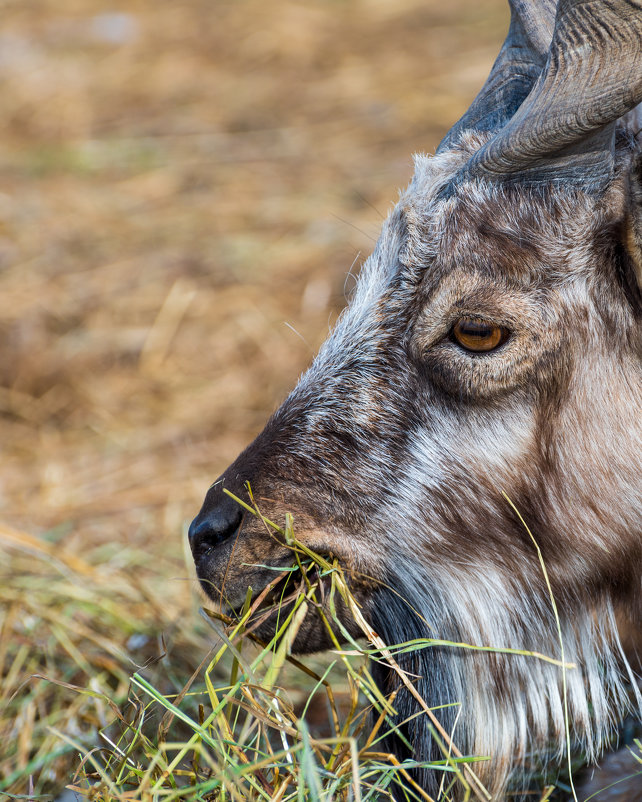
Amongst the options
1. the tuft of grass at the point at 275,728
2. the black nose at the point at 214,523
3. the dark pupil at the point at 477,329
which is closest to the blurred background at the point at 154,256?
the tuft of grass at the point at 275,728

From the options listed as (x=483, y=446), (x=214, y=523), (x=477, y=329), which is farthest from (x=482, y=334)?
(x=214, y=523)

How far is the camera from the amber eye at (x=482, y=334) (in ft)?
7.14

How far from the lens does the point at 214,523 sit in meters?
2.36

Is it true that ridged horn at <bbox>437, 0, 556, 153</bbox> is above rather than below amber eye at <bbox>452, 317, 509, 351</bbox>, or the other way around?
above

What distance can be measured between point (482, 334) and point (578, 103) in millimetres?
569

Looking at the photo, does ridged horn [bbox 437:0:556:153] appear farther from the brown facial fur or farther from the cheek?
the cheek

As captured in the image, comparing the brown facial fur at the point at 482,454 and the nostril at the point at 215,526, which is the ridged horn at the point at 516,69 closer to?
the brown facial fur at the point at 482,454

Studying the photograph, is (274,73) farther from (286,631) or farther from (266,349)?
(286,631)

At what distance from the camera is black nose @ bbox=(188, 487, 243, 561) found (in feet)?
7.73

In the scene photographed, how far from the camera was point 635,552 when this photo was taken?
234cm

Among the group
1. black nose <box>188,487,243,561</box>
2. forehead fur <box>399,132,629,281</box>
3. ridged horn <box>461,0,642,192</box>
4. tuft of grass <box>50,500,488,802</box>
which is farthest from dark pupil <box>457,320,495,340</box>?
black nose <box>188,487,243,561</box>

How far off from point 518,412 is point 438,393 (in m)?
0.20

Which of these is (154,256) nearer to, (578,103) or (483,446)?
(483,446)

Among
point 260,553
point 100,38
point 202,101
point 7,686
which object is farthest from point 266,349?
point 100,38
